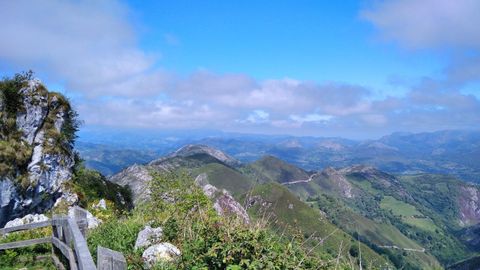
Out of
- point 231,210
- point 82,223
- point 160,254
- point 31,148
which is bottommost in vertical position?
point 231,210

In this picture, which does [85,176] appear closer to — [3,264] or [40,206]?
[40,206]

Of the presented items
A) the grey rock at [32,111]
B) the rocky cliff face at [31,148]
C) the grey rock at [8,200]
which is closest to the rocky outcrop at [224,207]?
the rocky cliff face at [31,148]

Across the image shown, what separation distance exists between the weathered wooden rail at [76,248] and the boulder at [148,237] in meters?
1.30

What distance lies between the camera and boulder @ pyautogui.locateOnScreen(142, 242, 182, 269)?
308 inches

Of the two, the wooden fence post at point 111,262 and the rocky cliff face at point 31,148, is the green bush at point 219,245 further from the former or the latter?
the rocky cliff face at point 31,148

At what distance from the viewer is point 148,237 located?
372 inches

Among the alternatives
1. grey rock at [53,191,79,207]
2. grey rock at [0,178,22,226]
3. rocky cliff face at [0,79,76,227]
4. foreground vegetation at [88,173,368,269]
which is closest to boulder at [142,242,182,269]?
foreground vegetation at [88,173,368,269]

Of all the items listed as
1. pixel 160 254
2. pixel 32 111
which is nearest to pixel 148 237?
pixel 160 254

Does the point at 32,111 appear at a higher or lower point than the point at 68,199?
higher

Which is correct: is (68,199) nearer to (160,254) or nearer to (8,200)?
(8,200)

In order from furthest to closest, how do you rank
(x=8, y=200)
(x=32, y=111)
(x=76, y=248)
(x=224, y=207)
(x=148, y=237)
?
1. (x=32, y=111)
2. (x=8, y=200)
3. (x=224, y=207)
4. (x=148, y=237)
5. (x=76, y=248)

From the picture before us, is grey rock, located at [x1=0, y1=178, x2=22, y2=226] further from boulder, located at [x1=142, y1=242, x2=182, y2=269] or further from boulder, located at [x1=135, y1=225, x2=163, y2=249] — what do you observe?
boulder, located at [x1=142, y1=242, x2=182, y2=269]

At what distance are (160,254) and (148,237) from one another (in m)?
1.51

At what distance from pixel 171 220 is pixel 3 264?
198 inches
